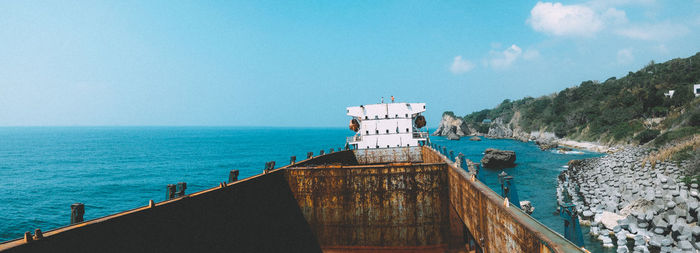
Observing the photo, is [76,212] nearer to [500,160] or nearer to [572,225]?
[572,225]

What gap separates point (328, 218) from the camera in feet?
44.9

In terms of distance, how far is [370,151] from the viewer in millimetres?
26594

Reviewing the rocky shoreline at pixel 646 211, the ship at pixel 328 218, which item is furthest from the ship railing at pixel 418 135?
the rocky shoreline at pixel 646 211

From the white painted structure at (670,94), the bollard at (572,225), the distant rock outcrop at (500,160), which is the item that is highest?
the white painted structure at (670,94)

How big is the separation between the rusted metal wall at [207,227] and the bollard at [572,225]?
8.30 metres

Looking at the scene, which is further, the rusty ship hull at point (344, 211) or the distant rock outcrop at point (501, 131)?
the distant rock outcrop at point (501, 131)

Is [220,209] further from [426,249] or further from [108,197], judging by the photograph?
[108,197]

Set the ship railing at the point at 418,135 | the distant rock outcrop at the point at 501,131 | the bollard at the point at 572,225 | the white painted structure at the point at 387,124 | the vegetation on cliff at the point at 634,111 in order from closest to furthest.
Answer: the bollard at the point at 572,225
the white painted structure at the point at 387,124
the ship railing at the point at 418,135
the vegetation on cliff at the point at 634,111
the distant rock outcrop at the point at 501,131

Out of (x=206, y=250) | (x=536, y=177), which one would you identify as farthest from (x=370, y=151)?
(x=536, y=177)

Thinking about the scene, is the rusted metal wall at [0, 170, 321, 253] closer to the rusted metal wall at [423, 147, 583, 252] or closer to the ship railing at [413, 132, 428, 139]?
the rusted metal wall at [423, 147, 583, 252]

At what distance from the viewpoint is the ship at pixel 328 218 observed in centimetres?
701

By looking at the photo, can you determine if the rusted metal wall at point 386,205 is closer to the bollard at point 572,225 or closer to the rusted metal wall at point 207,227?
the rusted metal wall at point 207,227

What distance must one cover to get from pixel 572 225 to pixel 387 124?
904 inches

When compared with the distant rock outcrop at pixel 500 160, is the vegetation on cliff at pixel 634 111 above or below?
above
